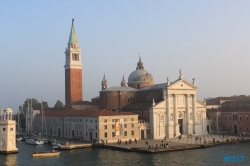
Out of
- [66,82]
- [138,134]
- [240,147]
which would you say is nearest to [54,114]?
[66,82]

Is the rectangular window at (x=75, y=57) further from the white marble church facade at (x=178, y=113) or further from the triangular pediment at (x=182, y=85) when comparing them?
the triangular pediment at (x=182, y=85)

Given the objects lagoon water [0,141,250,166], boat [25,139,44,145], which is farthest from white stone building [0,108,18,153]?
boat [25,139,44,145]

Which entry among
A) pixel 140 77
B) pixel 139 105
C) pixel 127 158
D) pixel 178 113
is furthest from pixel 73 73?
pixel 127 158

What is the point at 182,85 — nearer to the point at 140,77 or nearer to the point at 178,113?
the point at 178,113

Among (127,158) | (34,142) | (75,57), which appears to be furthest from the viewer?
(75,57)

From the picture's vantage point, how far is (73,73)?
66000 millimetres

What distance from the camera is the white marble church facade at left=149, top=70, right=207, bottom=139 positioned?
50.7 meters

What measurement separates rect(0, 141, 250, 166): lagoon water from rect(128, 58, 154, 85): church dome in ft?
84.2

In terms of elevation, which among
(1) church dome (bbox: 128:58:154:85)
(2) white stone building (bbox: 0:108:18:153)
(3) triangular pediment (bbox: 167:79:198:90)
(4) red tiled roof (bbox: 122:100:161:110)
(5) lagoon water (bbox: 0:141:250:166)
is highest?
(1) church dome (bbox: 128:58:154:85)

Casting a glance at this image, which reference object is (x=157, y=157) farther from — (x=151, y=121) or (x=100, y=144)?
(x=151, y=121)

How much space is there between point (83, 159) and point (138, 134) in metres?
15.9

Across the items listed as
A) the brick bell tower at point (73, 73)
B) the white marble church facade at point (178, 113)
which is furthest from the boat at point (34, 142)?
the brick bell tower at point (73, 73)

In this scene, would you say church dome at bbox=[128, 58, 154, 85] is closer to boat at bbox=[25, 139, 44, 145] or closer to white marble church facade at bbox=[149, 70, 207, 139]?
white marble church facade at bbox=[149, 70, 207, 139]

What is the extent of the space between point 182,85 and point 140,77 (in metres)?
12.8
